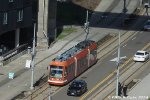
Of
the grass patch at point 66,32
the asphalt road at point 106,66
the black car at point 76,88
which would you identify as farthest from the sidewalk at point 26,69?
the black car at point 76,88

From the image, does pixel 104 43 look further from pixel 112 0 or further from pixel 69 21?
pixel 112 0

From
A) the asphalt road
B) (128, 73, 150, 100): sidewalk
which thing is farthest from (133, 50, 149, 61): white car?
(128, 73, 150, 100): sidewalk

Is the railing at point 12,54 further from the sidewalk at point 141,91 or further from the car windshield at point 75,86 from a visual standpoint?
the sidewalk at point 141,91

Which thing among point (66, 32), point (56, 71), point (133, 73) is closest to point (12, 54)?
point (56, 71)

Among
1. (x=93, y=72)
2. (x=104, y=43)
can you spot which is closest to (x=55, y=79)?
(x=93, y=72)

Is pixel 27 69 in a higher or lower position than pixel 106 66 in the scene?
lower

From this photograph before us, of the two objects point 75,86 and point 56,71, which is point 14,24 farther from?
point 75,86
